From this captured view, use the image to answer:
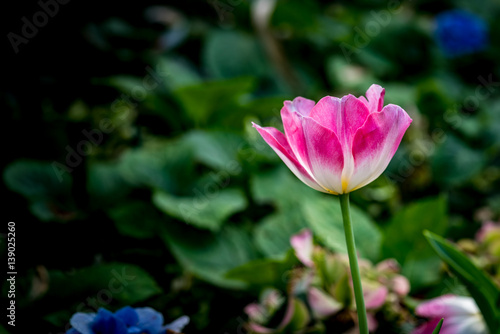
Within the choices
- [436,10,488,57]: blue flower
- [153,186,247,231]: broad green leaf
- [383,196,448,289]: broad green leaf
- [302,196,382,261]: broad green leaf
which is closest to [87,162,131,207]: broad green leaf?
[153,186,247,231]: broad green leaf

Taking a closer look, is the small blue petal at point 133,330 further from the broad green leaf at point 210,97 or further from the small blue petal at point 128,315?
the broad green leaf at point 210,97

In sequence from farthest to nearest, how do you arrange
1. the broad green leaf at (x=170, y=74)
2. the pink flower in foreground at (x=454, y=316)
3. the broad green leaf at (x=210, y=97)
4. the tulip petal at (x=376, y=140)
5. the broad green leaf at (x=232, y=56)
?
the broad green leaf at (x=232, y=56) < the broad green leaf at (x=170, y=74) < the broad green leaf at (x=210, y=97) < the pink flower in foreground at (x=454, y=316) < the tulip petal at (x=376, y=140)

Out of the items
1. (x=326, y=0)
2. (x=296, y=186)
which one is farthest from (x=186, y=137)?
(x=326, y=0)

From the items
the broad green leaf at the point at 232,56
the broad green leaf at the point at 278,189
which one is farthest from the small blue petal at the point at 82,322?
the broad green leaf at the point at 232,56

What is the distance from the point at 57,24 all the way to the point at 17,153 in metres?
0.32

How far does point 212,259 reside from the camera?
0.84m

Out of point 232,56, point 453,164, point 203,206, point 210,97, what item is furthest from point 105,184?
point 453,164

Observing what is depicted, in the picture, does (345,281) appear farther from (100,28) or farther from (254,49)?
(254,49)

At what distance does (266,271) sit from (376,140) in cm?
36

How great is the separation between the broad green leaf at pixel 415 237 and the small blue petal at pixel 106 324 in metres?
0.47

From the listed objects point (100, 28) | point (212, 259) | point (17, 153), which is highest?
point (100, 28)

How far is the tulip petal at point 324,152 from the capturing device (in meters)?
0.42

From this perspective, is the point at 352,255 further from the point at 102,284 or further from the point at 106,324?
the point at 102,284

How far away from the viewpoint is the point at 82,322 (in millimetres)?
503
